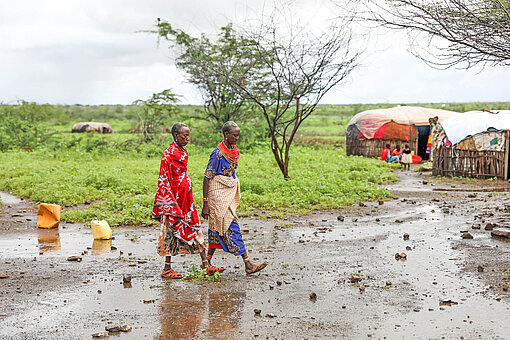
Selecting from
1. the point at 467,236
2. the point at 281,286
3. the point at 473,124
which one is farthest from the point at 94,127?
the point at 281,286

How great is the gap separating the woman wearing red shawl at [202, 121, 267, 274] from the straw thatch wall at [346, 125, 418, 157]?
19993 mm

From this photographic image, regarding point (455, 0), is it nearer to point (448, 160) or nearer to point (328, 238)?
point (328, 238)

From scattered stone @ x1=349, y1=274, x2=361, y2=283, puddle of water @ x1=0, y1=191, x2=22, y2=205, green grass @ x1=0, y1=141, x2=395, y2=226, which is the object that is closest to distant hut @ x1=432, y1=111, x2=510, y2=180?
green grass @ x1=0, y1=141, x2=395, y2=226

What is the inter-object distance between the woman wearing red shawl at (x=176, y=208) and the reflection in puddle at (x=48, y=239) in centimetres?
248

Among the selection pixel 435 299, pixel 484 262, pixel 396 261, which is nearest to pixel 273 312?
pixel 435 299

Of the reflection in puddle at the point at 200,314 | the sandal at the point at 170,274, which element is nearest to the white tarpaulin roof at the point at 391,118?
the sandal at the point at 170,274

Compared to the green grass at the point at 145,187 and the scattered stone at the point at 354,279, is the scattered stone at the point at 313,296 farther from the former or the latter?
the green grass at the point at 145,187

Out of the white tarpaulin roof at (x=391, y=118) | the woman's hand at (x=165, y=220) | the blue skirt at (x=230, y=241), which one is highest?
the white tarpaulin roof at (x=391, y=118)

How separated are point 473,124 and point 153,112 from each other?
1377 centimetres

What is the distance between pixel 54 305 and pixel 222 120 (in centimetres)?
1934

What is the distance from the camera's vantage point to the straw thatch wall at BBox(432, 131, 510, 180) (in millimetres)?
16250

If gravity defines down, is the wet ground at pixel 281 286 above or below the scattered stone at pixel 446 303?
below

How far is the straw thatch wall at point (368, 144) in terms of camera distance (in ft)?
81.8

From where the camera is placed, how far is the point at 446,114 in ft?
84.3
